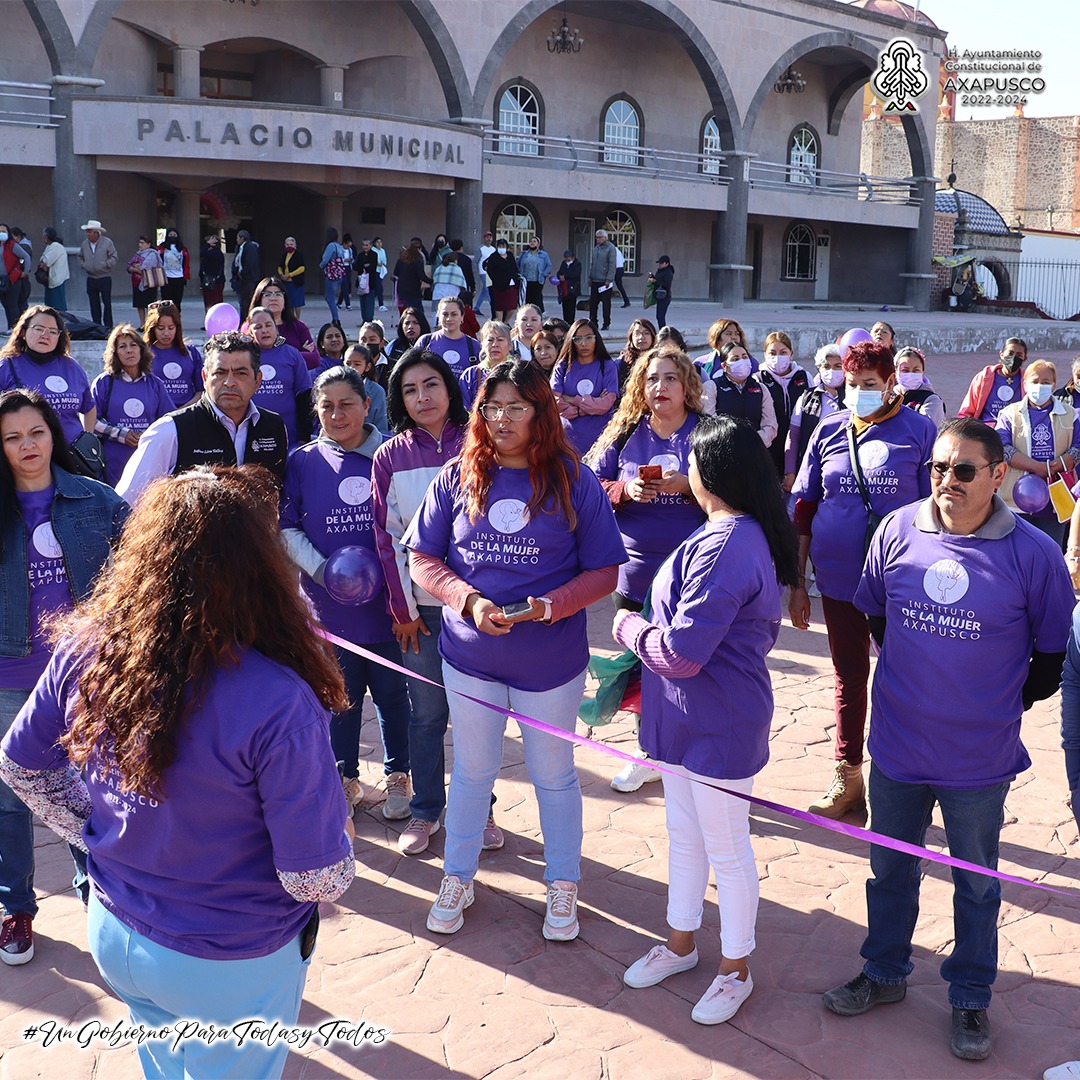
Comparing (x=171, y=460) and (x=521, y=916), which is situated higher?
(x=171, y=460)

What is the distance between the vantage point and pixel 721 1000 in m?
3.61

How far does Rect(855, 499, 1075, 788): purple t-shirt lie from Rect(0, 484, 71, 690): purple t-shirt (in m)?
2.68

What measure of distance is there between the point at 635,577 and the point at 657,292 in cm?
1726

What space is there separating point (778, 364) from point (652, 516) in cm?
452

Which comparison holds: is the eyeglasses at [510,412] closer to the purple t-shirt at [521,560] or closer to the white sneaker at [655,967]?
the purple t-shirt at [521,560]

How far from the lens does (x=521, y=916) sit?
14.0 feet

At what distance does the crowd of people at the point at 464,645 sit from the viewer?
2.21m

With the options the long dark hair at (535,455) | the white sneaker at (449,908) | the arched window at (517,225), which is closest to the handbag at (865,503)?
the long dark hair at (535,455)

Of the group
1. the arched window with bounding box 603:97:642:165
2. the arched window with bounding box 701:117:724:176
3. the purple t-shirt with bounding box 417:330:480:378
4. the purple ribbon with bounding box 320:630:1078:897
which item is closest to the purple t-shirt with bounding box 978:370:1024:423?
the purple t-shirt with bounding box 417:330:480:378

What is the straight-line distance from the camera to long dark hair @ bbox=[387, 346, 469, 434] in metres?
4.66

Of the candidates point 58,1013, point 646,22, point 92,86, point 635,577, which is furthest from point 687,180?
point 58,1013

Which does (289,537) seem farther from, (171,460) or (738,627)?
(738,627)

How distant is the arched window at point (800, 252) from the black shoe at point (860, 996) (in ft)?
113

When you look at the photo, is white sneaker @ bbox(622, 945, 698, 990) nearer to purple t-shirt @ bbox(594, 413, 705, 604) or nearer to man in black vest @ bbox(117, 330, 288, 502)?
purple t-shirt @ bbox(594, 413, 705, 604)
